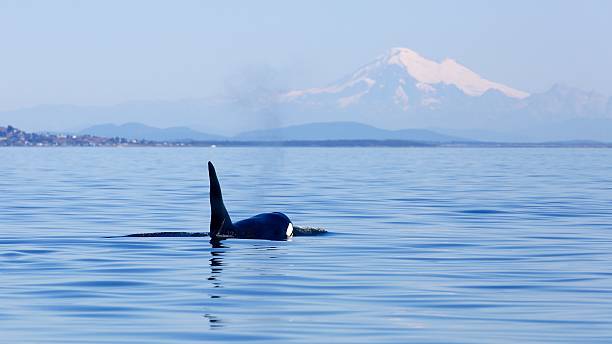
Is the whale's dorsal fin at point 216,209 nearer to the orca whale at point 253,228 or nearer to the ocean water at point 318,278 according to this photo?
the orca whale at point 253,228

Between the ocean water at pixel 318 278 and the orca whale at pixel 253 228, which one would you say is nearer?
the ocean water at pixel 318 278

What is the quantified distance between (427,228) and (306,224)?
340cm

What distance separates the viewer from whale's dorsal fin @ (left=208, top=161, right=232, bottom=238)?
24.4 metres

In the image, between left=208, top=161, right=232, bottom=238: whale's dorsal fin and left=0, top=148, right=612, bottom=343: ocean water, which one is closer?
left=0, top=148, right=612, bottom=343: ocean water

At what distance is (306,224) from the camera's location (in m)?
32.2

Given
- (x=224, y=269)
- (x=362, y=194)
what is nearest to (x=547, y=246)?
(x=224, y=269)

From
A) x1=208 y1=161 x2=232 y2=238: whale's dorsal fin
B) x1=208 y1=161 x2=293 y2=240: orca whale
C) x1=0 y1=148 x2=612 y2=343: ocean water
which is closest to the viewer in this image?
x1=0 y1=148 x2=612 y2=343: ocean water

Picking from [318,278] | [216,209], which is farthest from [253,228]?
[318,278]

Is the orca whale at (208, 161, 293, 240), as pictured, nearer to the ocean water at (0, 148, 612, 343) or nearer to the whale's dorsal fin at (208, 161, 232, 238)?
the whale's dorsal fin at (208, 161, 232, 238)

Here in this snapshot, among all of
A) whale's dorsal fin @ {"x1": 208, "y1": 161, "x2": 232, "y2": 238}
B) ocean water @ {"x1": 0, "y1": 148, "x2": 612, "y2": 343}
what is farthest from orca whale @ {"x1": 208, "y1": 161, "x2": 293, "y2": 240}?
ocean water @ {"x1": 0, "y1": 148, "x2": 612, "y2": 343}

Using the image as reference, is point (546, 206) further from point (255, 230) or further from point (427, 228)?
point (255, 230)

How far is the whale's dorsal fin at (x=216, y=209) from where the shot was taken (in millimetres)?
24391

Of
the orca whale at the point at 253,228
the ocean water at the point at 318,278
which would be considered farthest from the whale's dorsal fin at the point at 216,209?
the ocean water at the point at 318,278

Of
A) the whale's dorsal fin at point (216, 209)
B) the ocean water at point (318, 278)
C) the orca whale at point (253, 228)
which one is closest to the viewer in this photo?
the ocean water at point (318, 278)
